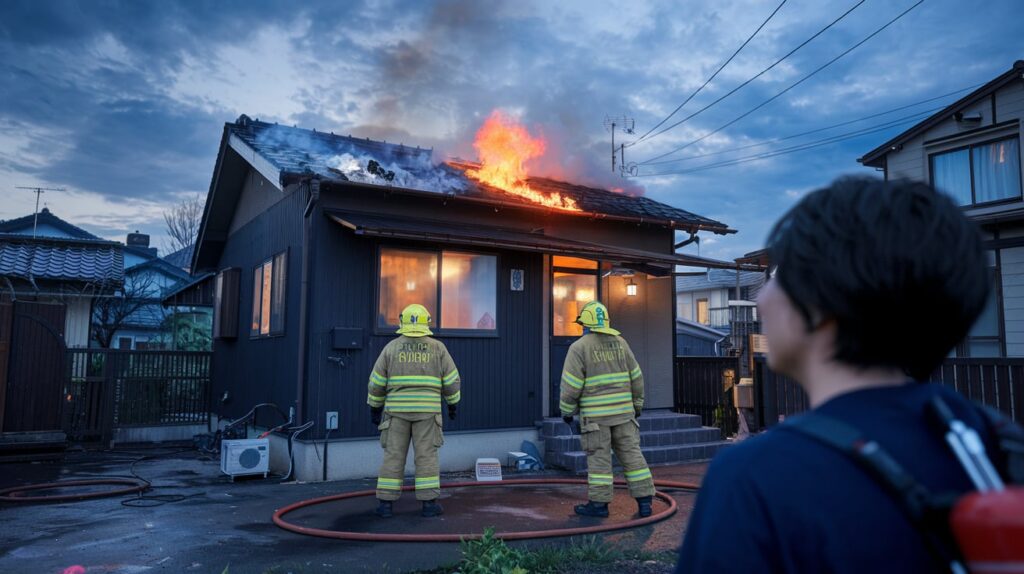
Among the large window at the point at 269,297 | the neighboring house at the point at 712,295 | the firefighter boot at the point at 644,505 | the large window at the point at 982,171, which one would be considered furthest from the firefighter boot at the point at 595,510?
the neighboring house at the point at 712,295

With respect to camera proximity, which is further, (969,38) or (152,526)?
(969,38)

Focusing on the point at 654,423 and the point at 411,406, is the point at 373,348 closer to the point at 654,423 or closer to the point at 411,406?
the point at 411,406

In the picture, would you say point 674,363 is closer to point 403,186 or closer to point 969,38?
point 403,186

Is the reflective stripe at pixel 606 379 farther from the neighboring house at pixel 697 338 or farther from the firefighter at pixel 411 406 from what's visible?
the neighboring house at pixel 697 338

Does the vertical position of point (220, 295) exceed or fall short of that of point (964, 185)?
it falls short

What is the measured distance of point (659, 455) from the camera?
11367 mm

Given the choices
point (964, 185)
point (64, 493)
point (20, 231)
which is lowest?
point (64, 493)

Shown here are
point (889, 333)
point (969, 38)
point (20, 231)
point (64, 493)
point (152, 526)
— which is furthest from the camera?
point (20, 231)

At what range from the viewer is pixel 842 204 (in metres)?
1.25

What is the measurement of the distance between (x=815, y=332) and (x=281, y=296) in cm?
1128

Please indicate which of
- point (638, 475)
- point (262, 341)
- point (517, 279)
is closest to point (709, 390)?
point (517, 279)

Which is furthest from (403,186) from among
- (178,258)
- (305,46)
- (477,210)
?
(178,258)

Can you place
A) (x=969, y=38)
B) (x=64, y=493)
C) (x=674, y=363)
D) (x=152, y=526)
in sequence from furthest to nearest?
(x=969, y=38)
(x=674, y=363)
(x=64, y=493)
(x=152, y=526)

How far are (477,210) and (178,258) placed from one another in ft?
97.8
